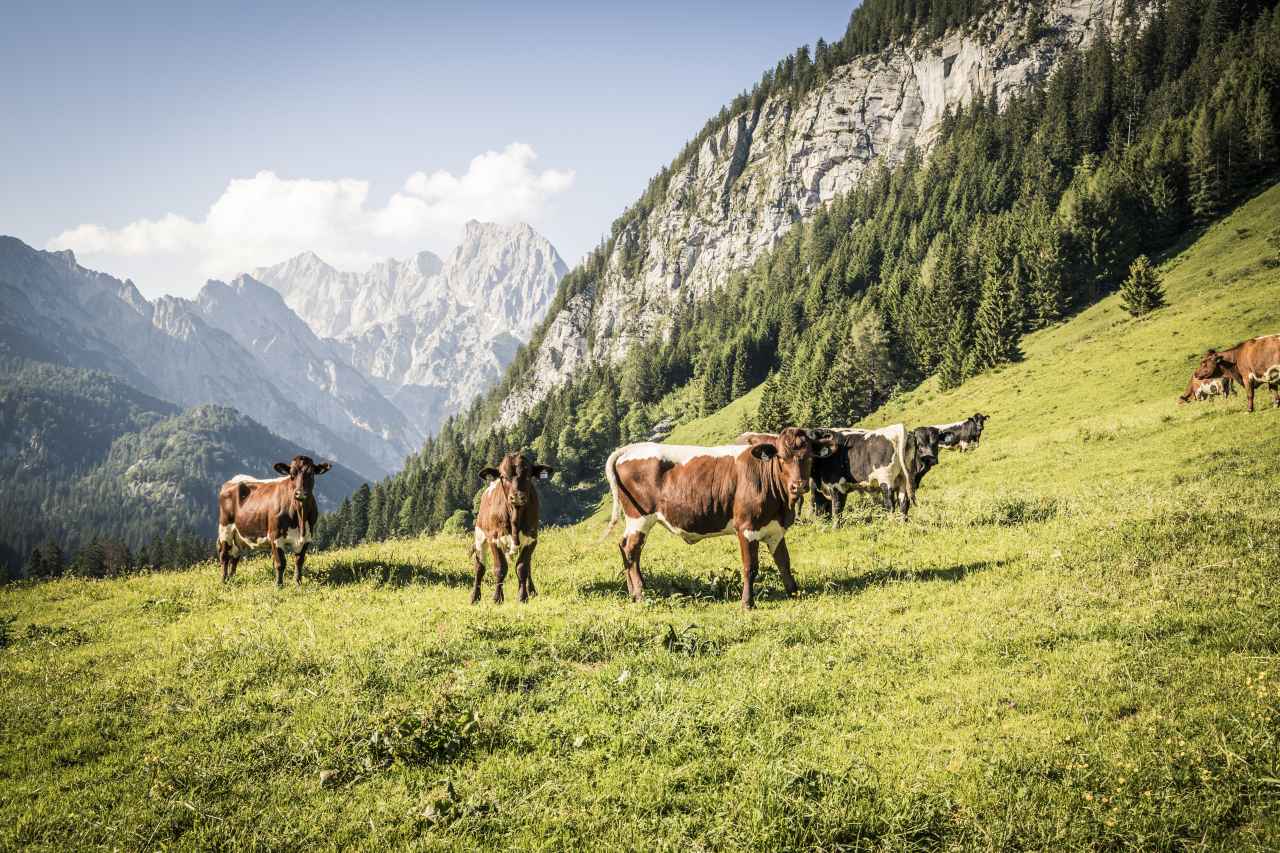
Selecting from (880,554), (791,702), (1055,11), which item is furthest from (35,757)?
(1055,11)

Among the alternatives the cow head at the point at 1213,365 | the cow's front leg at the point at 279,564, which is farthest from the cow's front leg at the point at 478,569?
the cow head at the point at 1213,365

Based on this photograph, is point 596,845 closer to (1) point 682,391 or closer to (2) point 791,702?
(2) point 791,702

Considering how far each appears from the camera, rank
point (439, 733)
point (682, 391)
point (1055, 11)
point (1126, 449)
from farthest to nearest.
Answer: point (1055, 11) < point (682, 391) < point (1126, 449) < point (439, 733)

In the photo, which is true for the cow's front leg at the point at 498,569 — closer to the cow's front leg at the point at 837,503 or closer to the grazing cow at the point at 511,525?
the grazing cow at the point at 511,525

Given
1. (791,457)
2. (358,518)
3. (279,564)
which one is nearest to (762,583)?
(791,457)

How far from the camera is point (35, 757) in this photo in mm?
6664

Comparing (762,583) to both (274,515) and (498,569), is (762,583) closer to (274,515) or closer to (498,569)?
(498,569)

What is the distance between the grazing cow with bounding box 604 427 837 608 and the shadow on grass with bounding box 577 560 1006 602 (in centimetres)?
38

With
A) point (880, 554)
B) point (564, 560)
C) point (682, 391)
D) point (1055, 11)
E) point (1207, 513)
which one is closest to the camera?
point (1207, 513)

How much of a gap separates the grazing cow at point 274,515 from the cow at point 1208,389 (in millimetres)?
40704

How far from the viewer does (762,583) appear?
1279 centimetres

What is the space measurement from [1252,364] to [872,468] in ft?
71.5

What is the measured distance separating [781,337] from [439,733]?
139 meters

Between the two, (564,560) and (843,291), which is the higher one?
(843,291)
